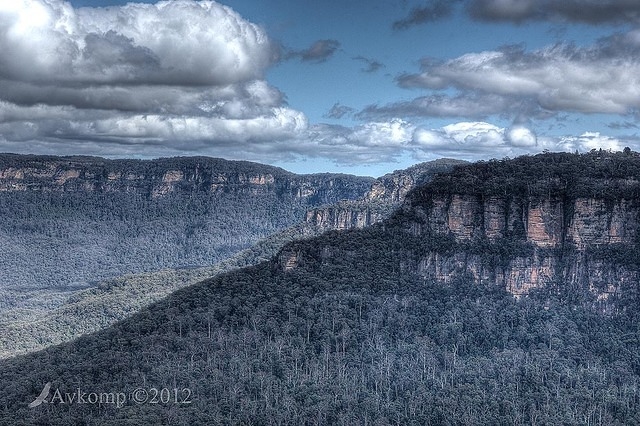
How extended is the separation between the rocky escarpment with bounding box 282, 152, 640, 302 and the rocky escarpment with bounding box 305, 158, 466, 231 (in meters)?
68.9

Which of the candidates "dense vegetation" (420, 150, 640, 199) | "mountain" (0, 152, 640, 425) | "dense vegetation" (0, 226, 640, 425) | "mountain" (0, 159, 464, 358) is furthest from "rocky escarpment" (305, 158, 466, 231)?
"dense vegetation" (0, 226, 640, 425)

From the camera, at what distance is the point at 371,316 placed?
9038 cm

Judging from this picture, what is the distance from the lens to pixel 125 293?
499 feet

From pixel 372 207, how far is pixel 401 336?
96.2 meters

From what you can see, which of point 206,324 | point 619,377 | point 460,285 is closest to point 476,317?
point 460,285

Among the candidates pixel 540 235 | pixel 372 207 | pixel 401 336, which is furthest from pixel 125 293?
pixel 540 235

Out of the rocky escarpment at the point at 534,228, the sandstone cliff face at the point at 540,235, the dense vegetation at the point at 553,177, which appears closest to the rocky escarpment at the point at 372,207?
the dense vegetation at the point at 553,177

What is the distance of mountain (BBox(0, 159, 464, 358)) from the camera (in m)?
134

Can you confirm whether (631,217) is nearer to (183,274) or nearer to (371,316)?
(371,316)

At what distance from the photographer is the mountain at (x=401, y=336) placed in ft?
235
